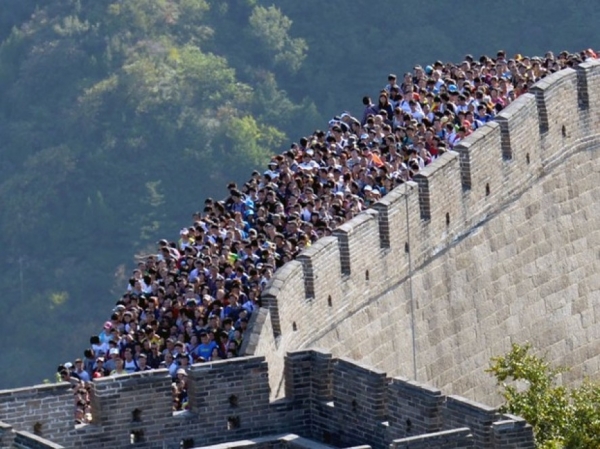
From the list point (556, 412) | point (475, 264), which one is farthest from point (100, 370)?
point (475, 264)

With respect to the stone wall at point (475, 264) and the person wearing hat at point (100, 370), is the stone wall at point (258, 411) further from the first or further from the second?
the stone wall at point (475, 264)

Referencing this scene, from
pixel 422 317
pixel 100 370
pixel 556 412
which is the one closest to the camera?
pixel 556 412

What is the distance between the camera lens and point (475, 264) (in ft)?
150

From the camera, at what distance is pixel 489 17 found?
5344 inches

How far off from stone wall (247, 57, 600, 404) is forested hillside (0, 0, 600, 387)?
75.0 m

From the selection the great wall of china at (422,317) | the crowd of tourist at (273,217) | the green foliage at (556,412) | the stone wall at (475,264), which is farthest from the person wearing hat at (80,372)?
the green foliage at (556,412)

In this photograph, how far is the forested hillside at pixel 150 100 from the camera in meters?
128

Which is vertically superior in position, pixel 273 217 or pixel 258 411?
pixel 273 217

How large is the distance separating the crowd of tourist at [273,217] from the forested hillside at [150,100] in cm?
7620

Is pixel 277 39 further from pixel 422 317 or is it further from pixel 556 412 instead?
pixel 556 412

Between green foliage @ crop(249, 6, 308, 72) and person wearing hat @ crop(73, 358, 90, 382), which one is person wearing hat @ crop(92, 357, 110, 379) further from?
green foliage @ crop(249, 6, 308, 72)

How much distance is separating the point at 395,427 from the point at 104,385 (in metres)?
3.28

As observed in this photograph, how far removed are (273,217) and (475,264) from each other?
526cm

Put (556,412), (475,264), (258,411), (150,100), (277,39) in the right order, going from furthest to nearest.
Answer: (277,39)
(150,100)
(475,264)
(556,412)
(258,411)
